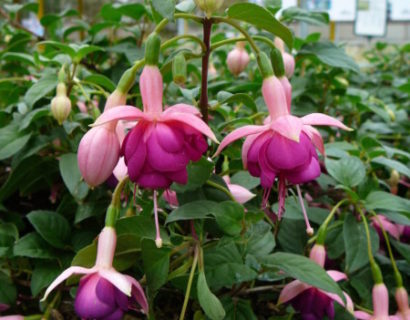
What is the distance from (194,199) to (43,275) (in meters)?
0.26

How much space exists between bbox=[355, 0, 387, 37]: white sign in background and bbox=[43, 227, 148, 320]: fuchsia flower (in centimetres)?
A: 210

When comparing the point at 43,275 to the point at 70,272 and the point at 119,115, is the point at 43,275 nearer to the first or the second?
the point at 70,272

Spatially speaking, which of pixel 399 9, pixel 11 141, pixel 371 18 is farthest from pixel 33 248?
pixel 399 9

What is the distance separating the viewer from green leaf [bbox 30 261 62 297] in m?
0.66

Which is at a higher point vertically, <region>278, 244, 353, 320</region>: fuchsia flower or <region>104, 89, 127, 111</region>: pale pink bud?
<region>104, 89, 127, 111</region>: pale pink bud

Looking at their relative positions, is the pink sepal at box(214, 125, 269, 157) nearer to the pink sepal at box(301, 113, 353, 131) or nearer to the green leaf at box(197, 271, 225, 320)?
the pink sepal at box(301, 113, 353, 131)

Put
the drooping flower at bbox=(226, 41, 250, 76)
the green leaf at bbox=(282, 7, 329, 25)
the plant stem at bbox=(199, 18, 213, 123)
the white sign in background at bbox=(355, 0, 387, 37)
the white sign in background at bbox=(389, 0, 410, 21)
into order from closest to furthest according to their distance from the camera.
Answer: the plant stem at bbox=(199, 18, 213, 123) → the drooping flower at bbox=(226, 41, 250, 76) → the green leaf at bbox=(282, 7, 329, 25) → the white sign in background at bbox=(355, 0, 387, 37) → the white sign in background at bbox=(389, 0, 410, 21)

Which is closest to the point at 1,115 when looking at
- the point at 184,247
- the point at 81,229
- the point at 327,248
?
the point at 81,229

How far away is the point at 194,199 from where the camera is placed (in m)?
0.58

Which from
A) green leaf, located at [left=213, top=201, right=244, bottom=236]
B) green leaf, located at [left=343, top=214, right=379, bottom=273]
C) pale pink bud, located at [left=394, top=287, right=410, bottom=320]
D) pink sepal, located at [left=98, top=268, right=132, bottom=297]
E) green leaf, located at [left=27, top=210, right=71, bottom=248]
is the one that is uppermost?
green leaf, located at [left=213, top=201, right=244, bottom=236]

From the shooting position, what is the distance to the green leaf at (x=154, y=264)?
54cm

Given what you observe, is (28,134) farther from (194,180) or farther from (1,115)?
(194,180)

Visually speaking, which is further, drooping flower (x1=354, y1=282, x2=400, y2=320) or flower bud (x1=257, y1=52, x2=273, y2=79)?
drooping flower (x1=354, y1=282, x2=400, y2=320)

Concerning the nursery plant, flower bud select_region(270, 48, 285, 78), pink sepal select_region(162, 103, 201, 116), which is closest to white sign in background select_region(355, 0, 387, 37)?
the nursery plant
